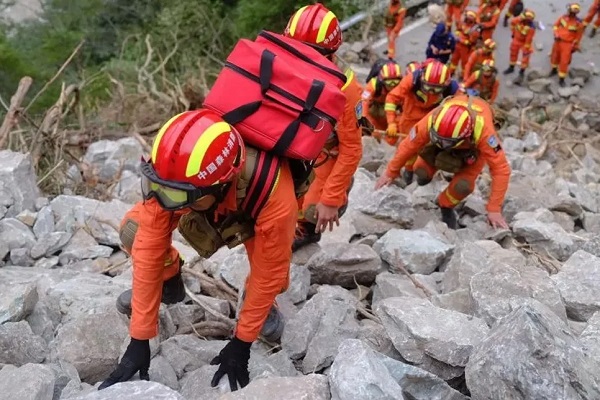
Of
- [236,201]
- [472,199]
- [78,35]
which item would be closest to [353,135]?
[236,201]

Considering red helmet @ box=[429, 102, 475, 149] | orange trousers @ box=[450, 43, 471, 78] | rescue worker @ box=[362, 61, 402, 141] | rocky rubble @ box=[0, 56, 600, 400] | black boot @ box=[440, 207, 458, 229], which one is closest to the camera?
rocky rubble @ box=[0, 56, 600, 400]

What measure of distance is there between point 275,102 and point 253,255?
0.73 metres

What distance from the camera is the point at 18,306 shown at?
3260mm

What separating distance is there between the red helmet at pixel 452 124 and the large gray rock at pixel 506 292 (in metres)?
2.04

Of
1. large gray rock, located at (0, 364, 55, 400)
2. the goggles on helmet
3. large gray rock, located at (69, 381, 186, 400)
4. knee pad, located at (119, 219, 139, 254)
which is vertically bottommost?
large gray rock, located at (0, 364, 55, 400)

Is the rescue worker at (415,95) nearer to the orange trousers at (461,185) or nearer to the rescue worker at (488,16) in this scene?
the orange trousers at (461,185)

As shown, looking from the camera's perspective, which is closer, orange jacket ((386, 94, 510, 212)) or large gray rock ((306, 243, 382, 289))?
large gray rock ((306, 243, 382, 289))

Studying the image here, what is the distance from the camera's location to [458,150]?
5.74 meters

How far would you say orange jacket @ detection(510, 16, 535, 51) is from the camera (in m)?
12.3

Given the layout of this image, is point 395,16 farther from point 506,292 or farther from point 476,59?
point 506,292

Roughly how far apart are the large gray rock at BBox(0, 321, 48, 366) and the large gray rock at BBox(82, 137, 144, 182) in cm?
382

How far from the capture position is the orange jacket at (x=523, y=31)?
12312mm

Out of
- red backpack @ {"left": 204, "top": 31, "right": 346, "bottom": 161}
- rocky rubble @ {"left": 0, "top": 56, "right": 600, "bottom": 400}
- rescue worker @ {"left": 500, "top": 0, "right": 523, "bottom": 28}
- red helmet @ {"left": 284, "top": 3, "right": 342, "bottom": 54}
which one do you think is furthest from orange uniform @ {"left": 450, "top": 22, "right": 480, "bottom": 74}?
red backpack @ {"left": 204, "top": 31, "right": 346, "bottom": 161}

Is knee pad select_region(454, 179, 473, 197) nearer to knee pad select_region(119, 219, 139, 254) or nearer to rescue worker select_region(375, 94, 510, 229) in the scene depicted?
rescue worker select_region(375, 94, 510, 229)
